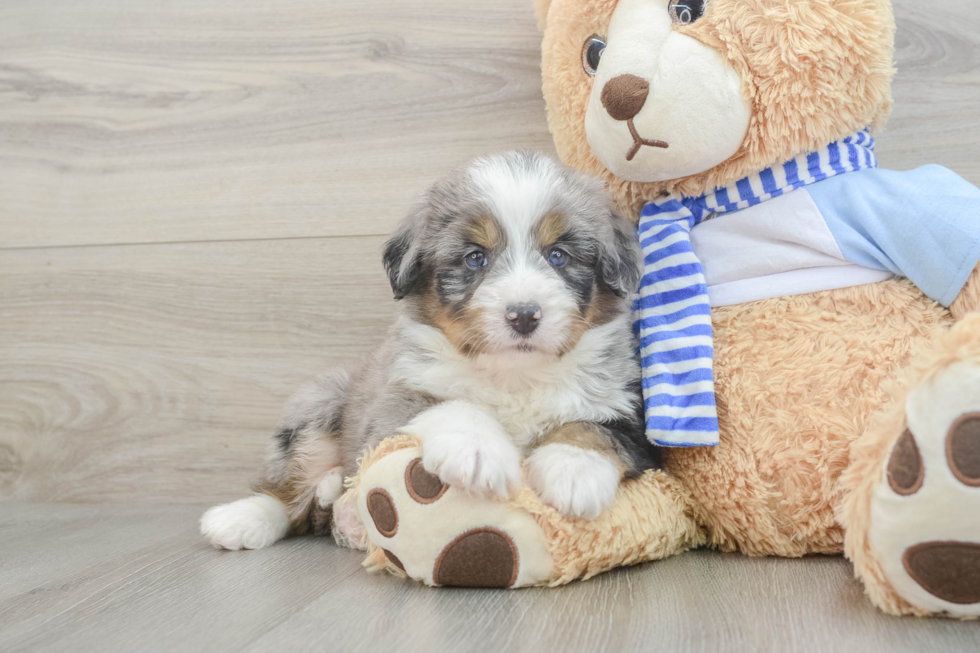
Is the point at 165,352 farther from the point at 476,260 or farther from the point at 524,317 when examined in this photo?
the point at 524,317

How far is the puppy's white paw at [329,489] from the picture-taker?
85.7 inches

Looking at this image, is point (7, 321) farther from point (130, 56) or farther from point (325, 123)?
point (325, 123)

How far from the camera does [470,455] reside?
148 cm

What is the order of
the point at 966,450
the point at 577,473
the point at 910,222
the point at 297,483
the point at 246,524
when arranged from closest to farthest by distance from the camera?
the point at 966,450
the point at 577,473
the point at 910,222
the point at 246,524
the point at 297,483

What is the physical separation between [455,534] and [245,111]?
1885 mm

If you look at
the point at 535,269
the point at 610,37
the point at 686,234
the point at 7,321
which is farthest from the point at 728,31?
the point at 7,321

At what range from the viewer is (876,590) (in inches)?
52.0

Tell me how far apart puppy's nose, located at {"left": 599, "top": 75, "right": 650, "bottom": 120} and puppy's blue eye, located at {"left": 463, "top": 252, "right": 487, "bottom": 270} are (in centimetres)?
44

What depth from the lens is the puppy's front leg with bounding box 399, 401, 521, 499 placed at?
147 cm

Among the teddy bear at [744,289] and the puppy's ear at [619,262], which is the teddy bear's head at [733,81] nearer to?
the teddy bear at [744,289]

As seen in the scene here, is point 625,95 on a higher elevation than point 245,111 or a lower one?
lower

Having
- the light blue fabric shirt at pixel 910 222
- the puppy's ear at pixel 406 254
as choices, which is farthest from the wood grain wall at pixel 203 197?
the light blue fabric shirt at pixel 910 222

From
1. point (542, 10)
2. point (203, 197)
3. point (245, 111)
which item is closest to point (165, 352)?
point (203, 197)

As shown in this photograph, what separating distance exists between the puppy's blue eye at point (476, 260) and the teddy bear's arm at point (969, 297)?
1005mm
